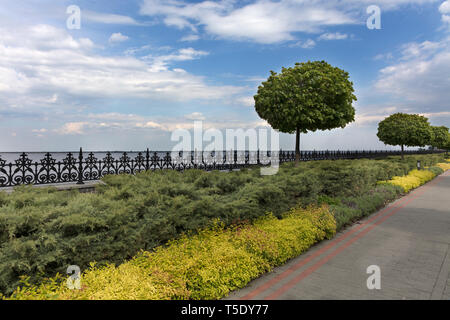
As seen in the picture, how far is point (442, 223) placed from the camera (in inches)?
368

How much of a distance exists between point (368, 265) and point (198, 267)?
141 inches

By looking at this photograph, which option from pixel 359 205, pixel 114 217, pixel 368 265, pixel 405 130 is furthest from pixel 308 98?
pixel 405 130

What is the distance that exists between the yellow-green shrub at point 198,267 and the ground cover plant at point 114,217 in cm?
20

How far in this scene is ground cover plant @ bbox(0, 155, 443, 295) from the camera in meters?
3.82

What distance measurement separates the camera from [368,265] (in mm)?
5836

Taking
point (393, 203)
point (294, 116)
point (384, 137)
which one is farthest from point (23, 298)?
point (384, 137)

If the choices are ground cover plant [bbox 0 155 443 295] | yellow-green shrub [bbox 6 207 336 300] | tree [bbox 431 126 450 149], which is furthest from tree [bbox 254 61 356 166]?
tree [bbox 431 126 450 149]

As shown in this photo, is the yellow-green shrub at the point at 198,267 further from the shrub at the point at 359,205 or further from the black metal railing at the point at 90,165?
the black metal railing at the point at 90,165

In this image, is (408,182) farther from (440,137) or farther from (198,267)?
(440,137)

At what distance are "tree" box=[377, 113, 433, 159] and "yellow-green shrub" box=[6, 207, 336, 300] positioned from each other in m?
27.5

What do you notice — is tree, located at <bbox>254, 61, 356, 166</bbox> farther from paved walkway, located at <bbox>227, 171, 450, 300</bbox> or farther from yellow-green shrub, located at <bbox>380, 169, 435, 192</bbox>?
→ paved walkway, located at <bbox>227, 171, 450, 300</bbox>

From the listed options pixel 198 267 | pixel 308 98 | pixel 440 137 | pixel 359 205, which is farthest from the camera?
pixel 440 137

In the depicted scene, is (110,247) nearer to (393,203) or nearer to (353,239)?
(353,239)

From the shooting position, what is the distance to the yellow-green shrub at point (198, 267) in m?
3.74
